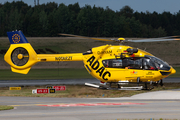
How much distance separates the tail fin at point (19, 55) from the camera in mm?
29203

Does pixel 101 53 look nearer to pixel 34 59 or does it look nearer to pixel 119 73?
pixel 119 73

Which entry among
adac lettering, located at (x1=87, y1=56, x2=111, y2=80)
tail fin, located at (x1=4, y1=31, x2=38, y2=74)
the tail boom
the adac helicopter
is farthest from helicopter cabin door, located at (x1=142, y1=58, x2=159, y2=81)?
tail fin, located at (x1=4, y1=31, x2=38, y2=74)

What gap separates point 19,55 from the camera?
95.8 ft

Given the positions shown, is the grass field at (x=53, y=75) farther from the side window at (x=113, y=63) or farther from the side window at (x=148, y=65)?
the side window at (x=148, y=65)

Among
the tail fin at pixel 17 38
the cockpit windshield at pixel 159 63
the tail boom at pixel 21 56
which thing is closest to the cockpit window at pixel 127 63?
the cockpit windshield at pixel 159 63

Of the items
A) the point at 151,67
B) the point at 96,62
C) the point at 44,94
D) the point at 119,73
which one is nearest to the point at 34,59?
the point at 44,94

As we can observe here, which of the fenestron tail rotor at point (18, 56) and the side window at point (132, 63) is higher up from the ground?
the fenestron tail rotor at point (18, 56)

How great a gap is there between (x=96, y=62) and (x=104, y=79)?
1.70m

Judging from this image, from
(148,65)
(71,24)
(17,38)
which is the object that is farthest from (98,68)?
(71,24)

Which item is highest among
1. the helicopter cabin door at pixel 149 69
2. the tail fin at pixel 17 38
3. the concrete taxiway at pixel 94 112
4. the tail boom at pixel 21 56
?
the tail fin at pixel 17 38

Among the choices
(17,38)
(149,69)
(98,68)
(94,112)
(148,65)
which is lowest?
(94,112)

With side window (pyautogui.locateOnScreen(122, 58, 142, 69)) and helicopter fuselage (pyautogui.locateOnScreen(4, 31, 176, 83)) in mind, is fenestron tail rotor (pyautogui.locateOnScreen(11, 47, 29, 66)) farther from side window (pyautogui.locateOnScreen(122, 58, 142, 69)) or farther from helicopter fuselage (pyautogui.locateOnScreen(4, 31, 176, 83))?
side window (pyautogui.locateOnScreen(122, 58, 142, 69))

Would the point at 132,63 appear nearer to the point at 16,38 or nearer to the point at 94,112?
the point at 94,112

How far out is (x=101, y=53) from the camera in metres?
26.6
